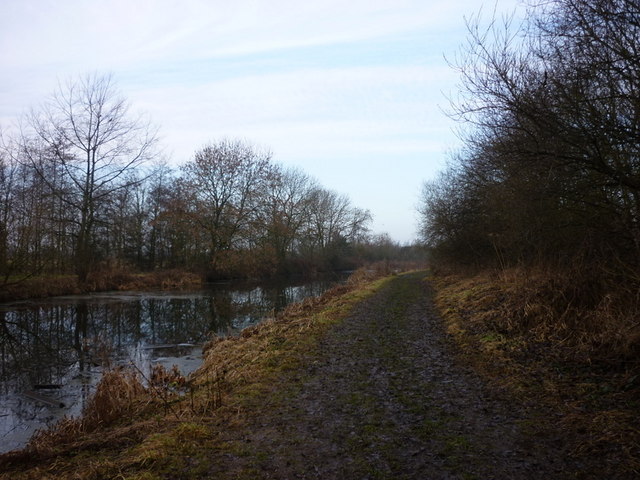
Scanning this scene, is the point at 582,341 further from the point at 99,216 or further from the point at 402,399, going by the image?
the point at 99,216

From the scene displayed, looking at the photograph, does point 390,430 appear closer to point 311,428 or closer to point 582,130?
point 311,428

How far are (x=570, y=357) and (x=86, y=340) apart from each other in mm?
12095

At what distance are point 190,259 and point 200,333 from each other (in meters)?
25.8

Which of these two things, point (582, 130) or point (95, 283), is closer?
point (582, 130)

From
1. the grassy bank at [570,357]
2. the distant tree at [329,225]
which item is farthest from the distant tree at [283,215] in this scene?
the grassy bank at [570,357]

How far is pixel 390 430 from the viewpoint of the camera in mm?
4793

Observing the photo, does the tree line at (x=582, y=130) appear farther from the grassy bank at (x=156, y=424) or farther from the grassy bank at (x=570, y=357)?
the grassy bank at (x=156, y=424)

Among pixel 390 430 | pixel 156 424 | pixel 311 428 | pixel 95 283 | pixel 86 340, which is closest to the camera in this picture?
pixel 390 430

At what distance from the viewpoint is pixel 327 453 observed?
4.30 metres

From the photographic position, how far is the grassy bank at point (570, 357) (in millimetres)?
4289

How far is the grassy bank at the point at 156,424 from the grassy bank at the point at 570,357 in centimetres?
348

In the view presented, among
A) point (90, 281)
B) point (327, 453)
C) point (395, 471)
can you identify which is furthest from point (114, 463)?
point (90, 281)

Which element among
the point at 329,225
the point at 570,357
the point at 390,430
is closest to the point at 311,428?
the point at 390,430

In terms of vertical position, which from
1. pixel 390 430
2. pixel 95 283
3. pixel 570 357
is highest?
pixel 95 283
